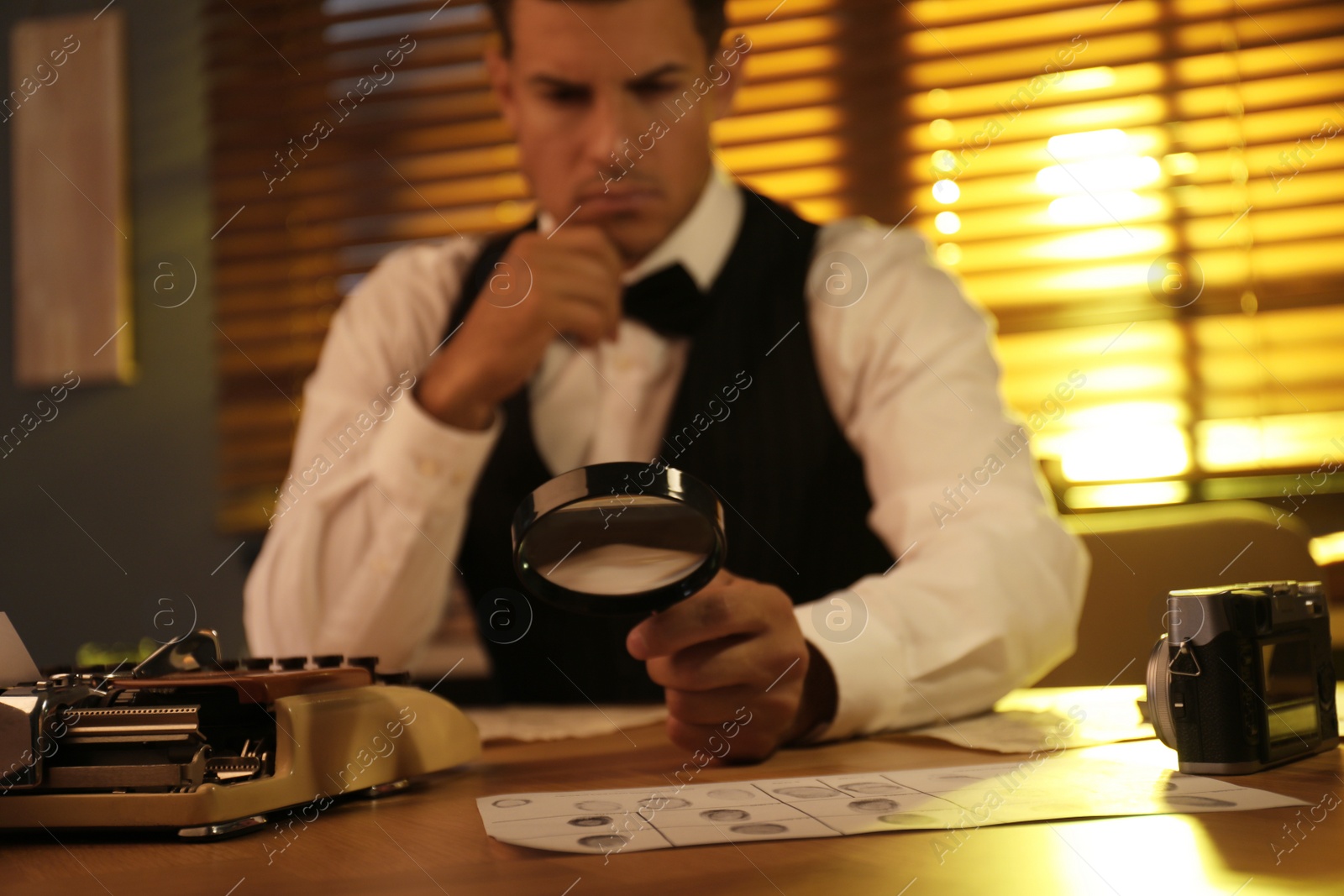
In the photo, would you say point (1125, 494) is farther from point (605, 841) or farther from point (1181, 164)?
point (605, 841)

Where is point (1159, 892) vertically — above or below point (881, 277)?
below

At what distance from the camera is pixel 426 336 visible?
1.86m

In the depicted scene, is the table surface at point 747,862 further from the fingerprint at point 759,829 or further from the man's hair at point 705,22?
the man's hair at point 705,22

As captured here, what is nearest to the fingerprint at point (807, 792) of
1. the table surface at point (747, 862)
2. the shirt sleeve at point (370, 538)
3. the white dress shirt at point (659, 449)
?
the table surface at point (747, 862)

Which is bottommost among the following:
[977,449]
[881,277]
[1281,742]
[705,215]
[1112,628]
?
[1112,628]

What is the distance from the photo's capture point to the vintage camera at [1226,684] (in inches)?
24.8

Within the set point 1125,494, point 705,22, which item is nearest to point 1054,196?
point 1125,494

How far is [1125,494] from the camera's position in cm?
194

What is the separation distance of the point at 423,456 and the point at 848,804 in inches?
42.8

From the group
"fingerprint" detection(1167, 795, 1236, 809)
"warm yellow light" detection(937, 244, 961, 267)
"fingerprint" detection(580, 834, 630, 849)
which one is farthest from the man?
"fingerprint" detection(580, 834, 630, 849)

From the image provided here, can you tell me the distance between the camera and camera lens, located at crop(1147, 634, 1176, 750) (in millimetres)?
646

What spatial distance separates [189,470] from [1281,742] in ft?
6.67

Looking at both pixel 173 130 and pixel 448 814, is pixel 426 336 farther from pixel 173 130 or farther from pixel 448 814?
pixel 448 814

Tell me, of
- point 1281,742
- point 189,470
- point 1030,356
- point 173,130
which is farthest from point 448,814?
point 173,130
